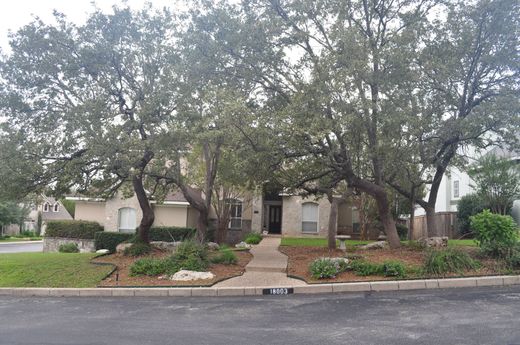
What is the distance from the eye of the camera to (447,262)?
11367 millimetres

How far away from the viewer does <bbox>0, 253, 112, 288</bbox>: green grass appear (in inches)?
503

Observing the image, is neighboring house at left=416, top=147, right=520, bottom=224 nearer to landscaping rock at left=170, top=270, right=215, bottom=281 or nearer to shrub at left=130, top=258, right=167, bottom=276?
landscaping rock at left=170, top=270, right=215, bottom=281

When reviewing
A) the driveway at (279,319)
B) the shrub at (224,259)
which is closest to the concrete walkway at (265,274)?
the shrub at (224,259)

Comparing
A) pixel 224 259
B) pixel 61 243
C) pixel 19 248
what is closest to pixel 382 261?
pixel 224 259

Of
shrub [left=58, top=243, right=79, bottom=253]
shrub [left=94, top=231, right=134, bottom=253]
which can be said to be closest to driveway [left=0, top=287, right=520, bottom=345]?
shrub [left=94, top=231, right=134, bottom=253]

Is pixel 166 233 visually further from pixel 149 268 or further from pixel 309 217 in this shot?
A: pixel 149 268

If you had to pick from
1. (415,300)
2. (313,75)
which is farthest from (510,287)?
(313,75)

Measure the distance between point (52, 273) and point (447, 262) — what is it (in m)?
11.0

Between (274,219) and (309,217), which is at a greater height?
(309,217)

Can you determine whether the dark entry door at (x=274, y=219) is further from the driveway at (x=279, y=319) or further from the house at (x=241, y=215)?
the driveway at (x=279, y=319)

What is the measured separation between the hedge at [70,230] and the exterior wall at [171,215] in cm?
408

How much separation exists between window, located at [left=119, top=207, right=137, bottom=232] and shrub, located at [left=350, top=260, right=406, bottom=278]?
67.3 feet

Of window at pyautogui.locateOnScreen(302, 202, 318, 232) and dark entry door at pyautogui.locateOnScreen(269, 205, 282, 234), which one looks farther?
dark entry door at pyautogui.locateOnScreen(269, 205, 282, 234)

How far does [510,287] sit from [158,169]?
10.5 meters
